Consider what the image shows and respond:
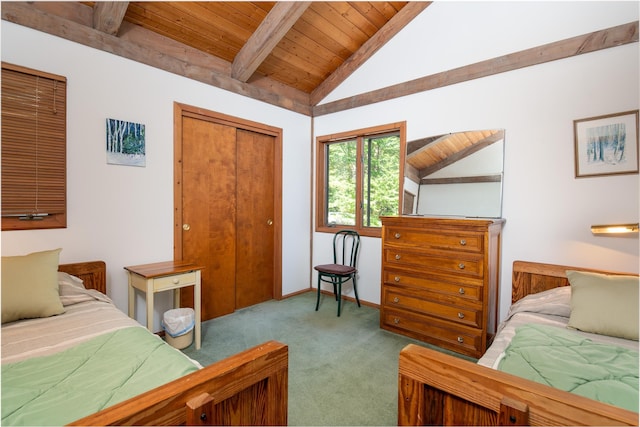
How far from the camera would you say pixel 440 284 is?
2617 millimetres

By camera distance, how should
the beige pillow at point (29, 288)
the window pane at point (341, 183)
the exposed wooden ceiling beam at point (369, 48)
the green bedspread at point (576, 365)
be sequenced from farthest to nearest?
the window pane at point (341, 183) < the exposed wooden ceiling beam at point (369, 48) < the beige pillow at point (29, 288) < the green bedspread at point (576, 365)

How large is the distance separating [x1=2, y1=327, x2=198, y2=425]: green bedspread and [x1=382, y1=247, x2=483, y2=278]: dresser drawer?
204 cm

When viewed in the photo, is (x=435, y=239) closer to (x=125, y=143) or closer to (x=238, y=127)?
(x=238, y=127)

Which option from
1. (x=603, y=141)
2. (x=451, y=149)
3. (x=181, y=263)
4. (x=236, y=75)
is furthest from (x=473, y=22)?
(x=181, y=263)

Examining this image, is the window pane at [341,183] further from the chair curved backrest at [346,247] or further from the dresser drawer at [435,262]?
the dresser drawer at [435,262]

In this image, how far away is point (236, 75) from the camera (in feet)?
10.8

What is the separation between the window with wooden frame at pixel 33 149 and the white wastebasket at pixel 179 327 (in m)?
1.05

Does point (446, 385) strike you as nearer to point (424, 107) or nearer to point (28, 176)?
point (28, 176)

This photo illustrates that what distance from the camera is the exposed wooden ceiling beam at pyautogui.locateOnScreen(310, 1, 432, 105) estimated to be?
3301mm

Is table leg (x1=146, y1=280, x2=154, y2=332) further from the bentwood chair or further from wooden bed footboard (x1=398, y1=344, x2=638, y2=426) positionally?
wooden bed footboard (x1=398, y1=344, x2=638, y2=426)

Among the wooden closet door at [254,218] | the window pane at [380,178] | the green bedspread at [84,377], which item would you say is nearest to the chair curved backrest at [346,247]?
the window pane at [380,178]

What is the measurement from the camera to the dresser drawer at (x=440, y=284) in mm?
2451

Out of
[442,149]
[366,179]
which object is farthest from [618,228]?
[366,179]

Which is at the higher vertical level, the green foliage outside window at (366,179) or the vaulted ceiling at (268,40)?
the vaulted ceiling at (268,40)
